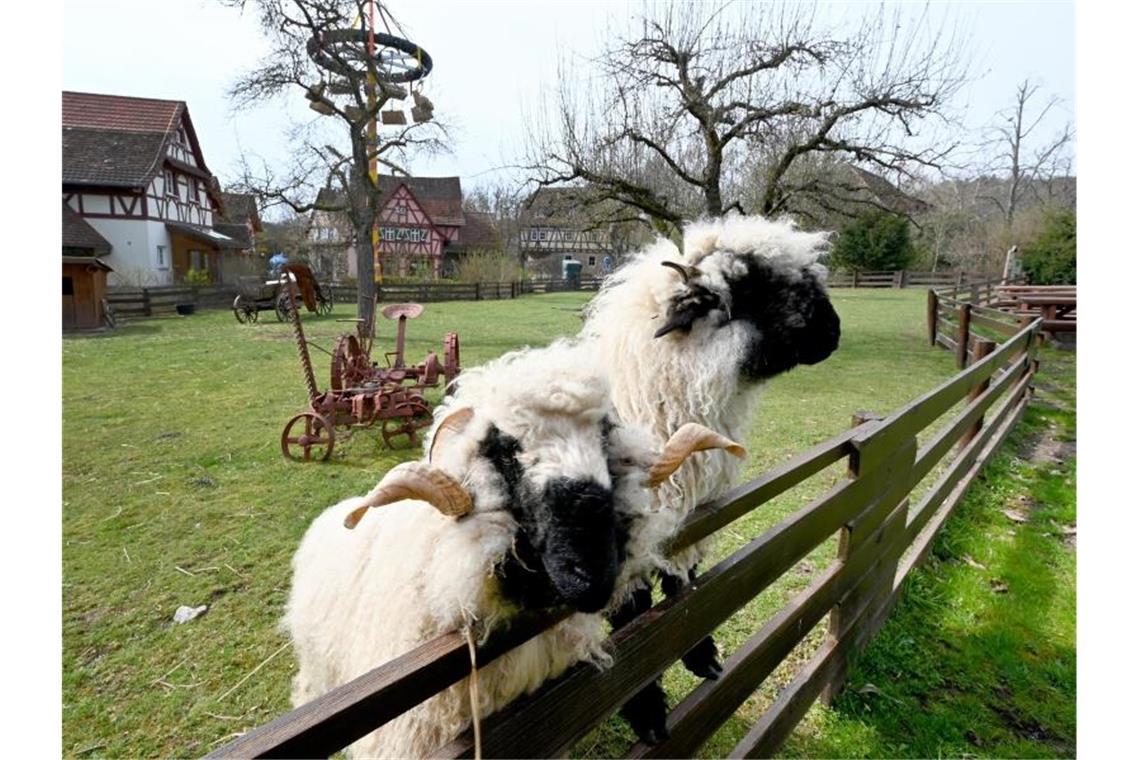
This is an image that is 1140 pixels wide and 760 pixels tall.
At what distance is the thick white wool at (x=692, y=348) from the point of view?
100 inches

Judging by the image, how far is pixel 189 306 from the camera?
72.4 feet

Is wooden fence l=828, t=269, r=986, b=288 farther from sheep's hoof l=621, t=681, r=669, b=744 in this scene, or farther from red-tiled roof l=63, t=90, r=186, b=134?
sheep's hoof l=621, t=681, r=669, b=744

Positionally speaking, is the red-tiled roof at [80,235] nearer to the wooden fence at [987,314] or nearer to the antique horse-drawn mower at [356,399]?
the antique horse-drawn mower at [356,399]

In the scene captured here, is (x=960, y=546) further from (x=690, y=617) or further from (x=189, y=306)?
(x=189, y=306)

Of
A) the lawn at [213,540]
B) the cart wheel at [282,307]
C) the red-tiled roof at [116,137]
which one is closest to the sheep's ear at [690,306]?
the lawn at [213,540]

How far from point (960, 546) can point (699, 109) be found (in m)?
9.98

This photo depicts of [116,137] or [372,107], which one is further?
[116,137]

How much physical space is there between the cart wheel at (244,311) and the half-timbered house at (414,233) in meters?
13.0

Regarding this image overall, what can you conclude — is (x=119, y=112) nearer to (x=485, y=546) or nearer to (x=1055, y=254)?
(x=485, y=546)

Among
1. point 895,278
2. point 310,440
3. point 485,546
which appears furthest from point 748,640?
point 895,278

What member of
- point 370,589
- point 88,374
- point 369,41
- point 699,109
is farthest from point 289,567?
point 369,41

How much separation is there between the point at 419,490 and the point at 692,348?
1.70 m

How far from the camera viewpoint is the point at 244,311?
1969 centimetres

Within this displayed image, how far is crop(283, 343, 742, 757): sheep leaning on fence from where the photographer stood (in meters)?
1.18
